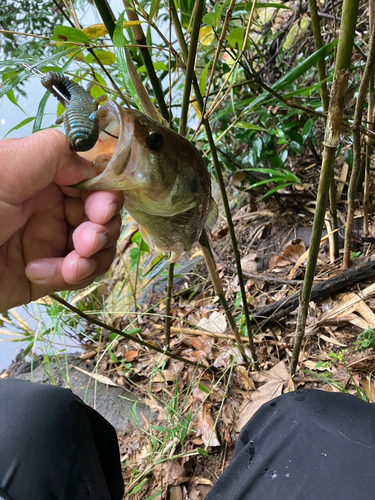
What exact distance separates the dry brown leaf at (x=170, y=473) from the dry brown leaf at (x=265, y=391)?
33 cm

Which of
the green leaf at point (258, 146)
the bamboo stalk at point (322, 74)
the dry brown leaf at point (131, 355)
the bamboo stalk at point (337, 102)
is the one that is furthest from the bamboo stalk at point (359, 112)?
the dry brown leaf at point (131, 355)

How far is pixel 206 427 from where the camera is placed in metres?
1.62

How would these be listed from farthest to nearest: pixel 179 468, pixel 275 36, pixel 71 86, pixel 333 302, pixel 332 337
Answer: pixel 275 36 → pixel 333 302 → pixel 332 337 → pixel 179 468 → pixel 71 86

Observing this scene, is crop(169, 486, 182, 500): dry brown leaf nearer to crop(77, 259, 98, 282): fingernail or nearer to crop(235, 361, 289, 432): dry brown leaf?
crop(235, 361, 289, 432): dry brown leaf

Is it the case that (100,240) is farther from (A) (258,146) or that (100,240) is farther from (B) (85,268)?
(A) (258,146)

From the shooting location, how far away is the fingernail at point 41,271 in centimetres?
94

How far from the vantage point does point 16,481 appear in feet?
3.42

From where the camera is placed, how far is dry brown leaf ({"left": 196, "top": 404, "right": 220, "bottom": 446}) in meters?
1.55

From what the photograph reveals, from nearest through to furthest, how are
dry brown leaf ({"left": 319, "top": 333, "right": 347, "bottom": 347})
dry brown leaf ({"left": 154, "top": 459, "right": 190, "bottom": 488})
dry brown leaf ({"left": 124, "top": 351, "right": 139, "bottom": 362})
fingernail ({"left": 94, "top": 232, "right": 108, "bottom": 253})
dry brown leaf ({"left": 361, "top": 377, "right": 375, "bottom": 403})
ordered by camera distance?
fingernail ({"left": 94, "top": 232, "right": 108, "bottom": 253}) → dry brown leaf ({"left": 361, "top": 377, "right": 375, "bottom": 403}) → dry brown leaf ({"left": 154, "top": 459, "right": 190, "bottom": 488}) → dry brown leaf ({"left": 319, "top": 333, "right": 347, "bottom": 347}) → dry brown leaf ({"left": 124, "top": 351, "right": 139, "bottom": 362})

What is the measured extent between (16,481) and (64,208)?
3.01ft

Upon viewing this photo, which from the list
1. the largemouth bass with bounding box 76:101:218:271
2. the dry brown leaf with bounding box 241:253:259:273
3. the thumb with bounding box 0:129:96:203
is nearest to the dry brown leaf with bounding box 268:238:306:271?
the dry brown leaf with bounding box 241:253:259:273

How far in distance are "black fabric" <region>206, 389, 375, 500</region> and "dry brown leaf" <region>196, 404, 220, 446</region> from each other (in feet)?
1.47

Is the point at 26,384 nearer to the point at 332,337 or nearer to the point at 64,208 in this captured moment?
the point at 64,208

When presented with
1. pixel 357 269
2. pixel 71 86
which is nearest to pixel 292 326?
pixel 357 269
